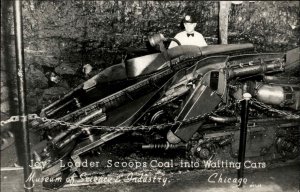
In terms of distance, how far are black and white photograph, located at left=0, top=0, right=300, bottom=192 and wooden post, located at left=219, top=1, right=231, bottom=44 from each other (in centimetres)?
106

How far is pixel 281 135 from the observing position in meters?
6.52

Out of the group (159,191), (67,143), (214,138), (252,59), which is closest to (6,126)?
(67,143)

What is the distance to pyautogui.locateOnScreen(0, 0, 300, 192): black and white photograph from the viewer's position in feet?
18.0

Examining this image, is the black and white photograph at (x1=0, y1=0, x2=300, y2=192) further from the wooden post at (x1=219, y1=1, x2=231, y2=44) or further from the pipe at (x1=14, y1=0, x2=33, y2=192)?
the wooden post at (x1=219, y1=1, x2=231, y2=44)

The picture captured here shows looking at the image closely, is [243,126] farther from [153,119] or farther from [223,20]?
[223,20]

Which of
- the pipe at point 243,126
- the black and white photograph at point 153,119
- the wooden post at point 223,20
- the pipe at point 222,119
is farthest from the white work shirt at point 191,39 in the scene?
the pipe at point 243,126

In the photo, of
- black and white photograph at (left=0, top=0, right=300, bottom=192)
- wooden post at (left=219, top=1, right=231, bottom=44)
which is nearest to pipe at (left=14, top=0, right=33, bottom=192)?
black and white photograph at (left=0, top=0, right=300, bottom=192)

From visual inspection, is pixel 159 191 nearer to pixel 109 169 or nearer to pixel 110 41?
pixel 109 169

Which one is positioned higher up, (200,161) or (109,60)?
(109,60)

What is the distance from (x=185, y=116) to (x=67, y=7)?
14.9 ft

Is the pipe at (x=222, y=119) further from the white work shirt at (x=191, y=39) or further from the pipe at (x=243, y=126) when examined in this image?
the white work shirt at (x=191, y=39)

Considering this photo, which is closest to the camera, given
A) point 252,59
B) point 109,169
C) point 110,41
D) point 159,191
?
point 159,191

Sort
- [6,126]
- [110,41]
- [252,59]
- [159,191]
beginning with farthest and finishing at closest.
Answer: [110,41]
[6,126]
[252,59]
[159,191]

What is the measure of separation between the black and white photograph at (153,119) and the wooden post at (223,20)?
106 cm
